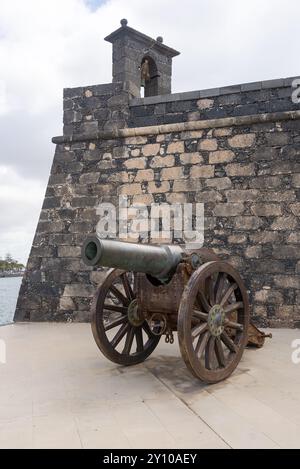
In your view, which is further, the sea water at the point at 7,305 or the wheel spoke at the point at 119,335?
the sea water at the point at 7,305

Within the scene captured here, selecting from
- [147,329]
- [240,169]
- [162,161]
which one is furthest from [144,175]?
[147,329]

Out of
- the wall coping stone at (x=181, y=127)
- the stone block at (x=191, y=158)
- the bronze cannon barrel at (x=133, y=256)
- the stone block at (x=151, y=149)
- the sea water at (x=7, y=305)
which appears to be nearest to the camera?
the bronze cannon barrel at (x=133, y=256)

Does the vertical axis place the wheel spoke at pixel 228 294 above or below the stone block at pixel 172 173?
below

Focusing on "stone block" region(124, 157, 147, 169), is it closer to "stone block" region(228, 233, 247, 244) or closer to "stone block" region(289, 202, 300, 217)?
"stone block" region(228, 233, 247, 244)

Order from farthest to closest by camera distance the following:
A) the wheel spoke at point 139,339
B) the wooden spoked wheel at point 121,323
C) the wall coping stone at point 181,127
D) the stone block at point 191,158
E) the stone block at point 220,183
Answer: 1. the stone block at point 191,158
2. the stone block at point 220,183
3. the wall coping stone at point 181,127
4. the wheel spoke at point 139,339
5. the wooden spoked wheel at point 121,323

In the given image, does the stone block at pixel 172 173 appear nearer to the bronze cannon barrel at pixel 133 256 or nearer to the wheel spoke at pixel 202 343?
the bronze cannon barrel at pixel 133 256

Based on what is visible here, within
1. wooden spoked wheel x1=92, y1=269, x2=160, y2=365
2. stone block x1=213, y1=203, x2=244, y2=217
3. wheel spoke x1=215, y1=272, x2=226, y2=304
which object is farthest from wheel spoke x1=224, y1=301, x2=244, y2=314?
stone block x1=213, y1=203, x2=244, y2=217

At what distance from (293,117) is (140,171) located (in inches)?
85.1

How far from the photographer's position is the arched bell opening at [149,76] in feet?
25.9

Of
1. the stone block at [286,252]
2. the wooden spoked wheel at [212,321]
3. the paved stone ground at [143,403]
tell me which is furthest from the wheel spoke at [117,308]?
the stone block at [286,252]

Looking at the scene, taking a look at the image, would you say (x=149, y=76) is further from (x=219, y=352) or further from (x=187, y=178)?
(x=219, y=352)

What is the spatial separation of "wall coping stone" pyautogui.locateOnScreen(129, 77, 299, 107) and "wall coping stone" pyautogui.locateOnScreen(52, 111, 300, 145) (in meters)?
0.43

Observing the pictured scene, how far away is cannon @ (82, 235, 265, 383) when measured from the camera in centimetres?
304

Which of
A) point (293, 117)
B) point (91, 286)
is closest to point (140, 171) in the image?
point (91, 286)
